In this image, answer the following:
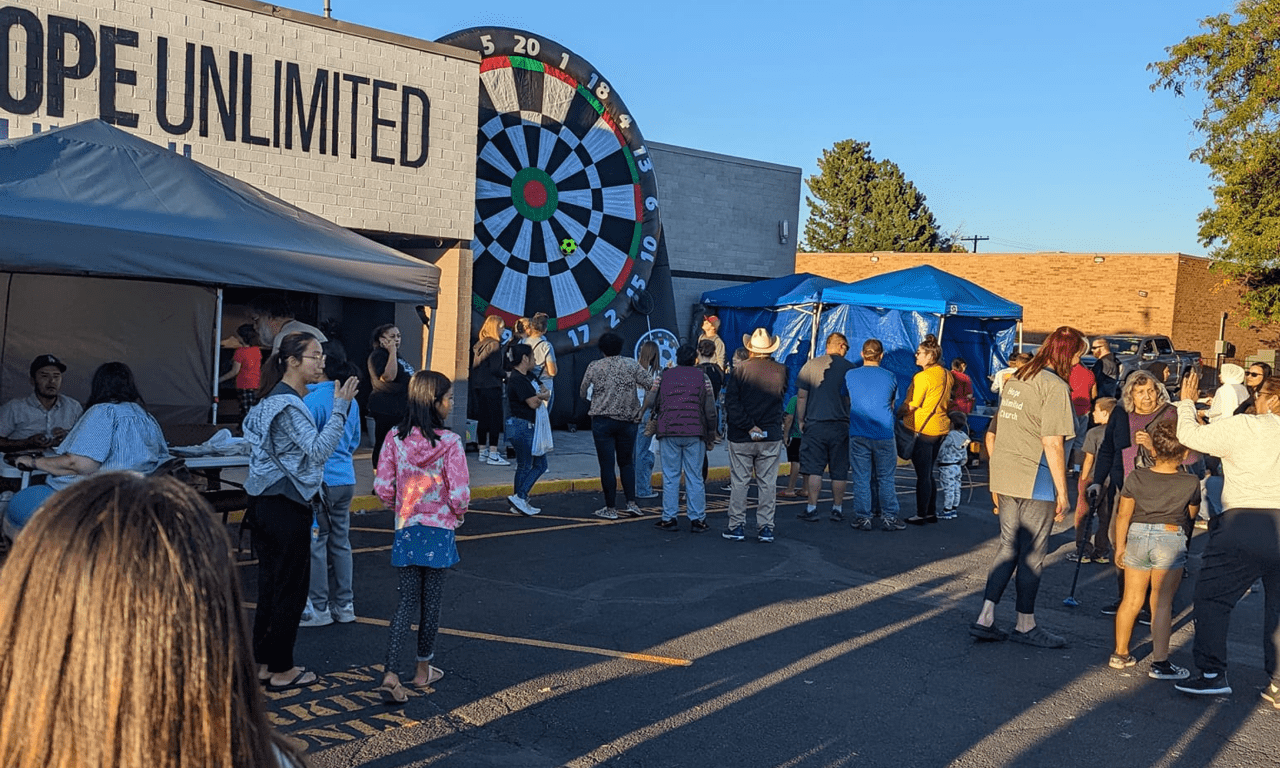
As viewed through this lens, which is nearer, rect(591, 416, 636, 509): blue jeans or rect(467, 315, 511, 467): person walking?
rect(591, 416, 636, 509): blue jeans

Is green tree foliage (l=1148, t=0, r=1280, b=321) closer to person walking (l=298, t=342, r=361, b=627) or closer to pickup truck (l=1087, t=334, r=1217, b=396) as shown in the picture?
pickup truck (l=1087, t=334, r=1217, b=396)

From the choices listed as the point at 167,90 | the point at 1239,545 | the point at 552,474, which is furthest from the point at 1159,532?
the point at 167,90

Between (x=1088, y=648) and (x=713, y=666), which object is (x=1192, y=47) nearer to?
(x=1088, y=648)

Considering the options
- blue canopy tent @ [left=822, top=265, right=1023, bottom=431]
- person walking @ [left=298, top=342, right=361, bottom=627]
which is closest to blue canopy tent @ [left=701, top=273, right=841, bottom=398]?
blue canopy tent @ [left=822, top=265, right=1023, bottom=431]

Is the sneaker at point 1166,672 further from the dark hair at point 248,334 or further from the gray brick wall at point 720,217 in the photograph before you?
the gray brick wall at point 720,217

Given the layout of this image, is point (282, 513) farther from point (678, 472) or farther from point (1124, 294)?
point (1124, 294)

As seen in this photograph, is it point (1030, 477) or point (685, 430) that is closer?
point (1030, 477)

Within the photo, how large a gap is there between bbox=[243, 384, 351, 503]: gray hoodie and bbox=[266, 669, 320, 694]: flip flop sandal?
89 centimetres

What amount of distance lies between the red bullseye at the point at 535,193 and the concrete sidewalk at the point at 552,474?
3.64 meters

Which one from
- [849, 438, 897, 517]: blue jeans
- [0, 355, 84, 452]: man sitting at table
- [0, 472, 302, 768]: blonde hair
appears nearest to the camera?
[0, 472, 302, 768]: blonde hair

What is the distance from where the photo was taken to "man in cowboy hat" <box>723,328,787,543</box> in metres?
9.60

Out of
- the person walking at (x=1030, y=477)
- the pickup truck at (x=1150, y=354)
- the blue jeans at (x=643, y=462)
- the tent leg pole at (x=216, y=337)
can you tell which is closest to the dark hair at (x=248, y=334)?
the tent leg pole at (x=216, y=337)

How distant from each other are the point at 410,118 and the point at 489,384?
3.48 metres

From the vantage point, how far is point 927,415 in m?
10.8
